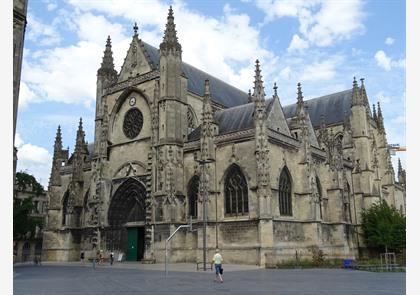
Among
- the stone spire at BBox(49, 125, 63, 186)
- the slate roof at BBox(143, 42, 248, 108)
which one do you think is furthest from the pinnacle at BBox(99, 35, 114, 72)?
the stone spire at BBox(49, 125, 63, 186)

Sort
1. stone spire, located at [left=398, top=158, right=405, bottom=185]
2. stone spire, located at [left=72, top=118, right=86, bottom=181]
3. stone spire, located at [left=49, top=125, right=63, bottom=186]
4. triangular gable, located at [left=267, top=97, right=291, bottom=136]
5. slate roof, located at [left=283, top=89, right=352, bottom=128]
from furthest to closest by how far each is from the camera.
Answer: stone spire, located at [left=398, top=158, right=405, bottom=185] → slate roof, located at [left=283, top=89, right=352, bottom=128] → stone spire, located at [left=49, top=125, right=63, bottom=186] → stone spire, located at [left=72, top=118, right=86, bottom=181] → triangular gable, located at [left=267, top=97, right=291, bottom=136]

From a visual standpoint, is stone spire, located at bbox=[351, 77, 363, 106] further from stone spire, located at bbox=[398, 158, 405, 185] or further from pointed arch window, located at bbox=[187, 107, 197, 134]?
stone spire, located at bbox=[398, 158, 405, 185]

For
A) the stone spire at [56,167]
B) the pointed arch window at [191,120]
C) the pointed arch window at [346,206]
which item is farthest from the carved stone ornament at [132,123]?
the pointed arch window at [346,206]

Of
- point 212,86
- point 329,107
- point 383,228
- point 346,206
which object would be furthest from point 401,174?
point 212,86

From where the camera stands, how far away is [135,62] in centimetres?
3597

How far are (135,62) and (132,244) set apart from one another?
15.2 metres

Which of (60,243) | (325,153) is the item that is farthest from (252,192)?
(60,243)

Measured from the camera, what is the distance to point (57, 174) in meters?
41.2

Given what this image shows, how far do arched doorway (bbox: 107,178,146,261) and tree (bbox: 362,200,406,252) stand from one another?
1885 cm

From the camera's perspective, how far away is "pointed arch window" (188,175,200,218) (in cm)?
3000

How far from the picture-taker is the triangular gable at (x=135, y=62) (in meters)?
35.2

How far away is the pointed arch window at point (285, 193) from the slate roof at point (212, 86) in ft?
40.1
